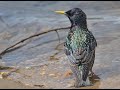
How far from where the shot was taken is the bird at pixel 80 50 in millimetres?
5832

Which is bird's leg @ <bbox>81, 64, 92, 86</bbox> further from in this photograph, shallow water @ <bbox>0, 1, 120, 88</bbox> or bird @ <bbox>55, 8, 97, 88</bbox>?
shallow water @ <bbox>0, 1, 120, 88</bbox>

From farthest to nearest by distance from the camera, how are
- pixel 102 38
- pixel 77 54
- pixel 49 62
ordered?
pixel 102 38, pixel 49 62, pixel 77 54

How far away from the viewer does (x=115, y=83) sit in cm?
611

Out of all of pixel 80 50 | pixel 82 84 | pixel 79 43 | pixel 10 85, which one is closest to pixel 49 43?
pixel 10 85

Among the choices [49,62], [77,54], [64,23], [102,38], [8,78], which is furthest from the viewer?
[64,23]

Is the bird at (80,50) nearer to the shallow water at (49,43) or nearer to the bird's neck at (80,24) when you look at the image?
the bird's neck at (80,24)

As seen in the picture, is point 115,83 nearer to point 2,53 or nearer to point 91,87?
point 91,87

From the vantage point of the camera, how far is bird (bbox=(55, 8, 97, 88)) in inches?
230

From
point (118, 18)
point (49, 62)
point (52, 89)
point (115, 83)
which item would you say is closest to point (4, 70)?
point (49, 62)

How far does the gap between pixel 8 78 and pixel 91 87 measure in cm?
149

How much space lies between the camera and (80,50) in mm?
5953

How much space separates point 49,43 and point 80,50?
2924 millimetres

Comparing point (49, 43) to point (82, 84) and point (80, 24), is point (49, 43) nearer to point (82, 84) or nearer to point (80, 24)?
point (80, 24)

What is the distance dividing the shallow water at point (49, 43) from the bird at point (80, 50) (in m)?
0.30
